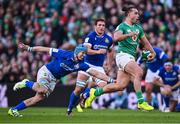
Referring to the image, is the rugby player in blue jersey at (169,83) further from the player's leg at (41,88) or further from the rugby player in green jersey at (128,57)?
the player's leg at (41,88)

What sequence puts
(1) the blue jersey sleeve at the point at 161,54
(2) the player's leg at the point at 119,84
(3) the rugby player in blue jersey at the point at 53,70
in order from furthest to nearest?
(1) the blue jersey sleeve at the point at 161,54 < (3) the rugby player in blue jersey at the point at 53,70 < (2) the player's leg at the point at 119,84

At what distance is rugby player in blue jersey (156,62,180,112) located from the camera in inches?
907

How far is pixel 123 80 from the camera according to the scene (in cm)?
1720

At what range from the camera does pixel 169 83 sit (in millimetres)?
23281

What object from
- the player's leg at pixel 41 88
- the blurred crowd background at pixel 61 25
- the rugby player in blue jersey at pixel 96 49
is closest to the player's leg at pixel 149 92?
the blurred crowd background at pixel 61 25

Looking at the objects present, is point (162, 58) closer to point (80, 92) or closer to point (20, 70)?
point (80, 92)

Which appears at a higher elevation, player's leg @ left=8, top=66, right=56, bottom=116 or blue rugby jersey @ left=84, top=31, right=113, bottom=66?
blue rugby jersey @ left=84, top=31, right=113, bottom=66

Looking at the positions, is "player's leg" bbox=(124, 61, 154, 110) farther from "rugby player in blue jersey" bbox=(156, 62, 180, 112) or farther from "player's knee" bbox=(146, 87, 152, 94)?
"player's knee" bbox=(146, 87, 152, 94)

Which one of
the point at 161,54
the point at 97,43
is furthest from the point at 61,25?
the point at 97,43

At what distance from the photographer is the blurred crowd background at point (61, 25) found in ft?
87.8

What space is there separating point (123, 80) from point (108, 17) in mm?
11314

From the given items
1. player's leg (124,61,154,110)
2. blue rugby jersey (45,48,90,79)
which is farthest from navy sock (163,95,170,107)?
blue rugby jersey (45,48,90,79)

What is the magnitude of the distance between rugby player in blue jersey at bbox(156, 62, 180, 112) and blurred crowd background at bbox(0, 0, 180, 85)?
69.1 inches

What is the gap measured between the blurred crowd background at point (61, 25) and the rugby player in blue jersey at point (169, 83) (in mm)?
1755
